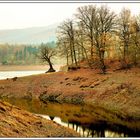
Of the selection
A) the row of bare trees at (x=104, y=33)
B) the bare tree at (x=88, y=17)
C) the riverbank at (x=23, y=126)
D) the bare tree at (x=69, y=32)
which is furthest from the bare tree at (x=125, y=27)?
the riverbank at (x=23, y=126)

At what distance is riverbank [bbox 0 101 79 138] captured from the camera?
30.9 m

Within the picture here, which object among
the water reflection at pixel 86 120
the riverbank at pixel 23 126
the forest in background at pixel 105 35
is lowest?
the water reflection at pixel 86 120

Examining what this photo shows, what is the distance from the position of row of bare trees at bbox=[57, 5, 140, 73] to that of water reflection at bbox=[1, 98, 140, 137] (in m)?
16.5

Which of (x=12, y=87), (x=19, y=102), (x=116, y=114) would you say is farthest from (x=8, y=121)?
(x=12, y=87)

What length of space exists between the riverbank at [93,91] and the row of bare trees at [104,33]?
154 inches

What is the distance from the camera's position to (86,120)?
Result: 4669 centimetres

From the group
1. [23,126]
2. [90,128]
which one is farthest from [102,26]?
[23,126]

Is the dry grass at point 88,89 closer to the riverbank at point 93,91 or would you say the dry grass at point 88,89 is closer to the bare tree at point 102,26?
the riverbank at point 93,91

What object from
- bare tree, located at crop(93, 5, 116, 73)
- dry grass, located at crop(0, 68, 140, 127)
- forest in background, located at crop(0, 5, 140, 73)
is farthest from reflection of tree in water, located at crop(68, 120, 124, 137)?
bare tree, located at crop(93, 5, 116, 73)

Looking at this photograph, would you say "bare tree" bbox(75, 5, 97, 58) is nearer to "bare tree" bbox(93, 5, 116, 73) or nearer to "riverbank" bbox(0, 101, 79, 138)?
"bare tree" bbox(93, 5, 116, 73)

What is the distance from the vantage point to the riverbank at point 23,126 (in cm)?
3085

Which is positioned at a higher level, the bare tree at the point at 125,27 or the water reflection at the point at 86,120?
the bare tree at the point at 125,27

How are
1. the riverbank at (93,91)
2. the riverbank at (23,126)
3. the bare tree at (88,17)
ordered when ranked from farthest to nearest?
1. the bare tree at (88,17)
2. the riverbank at (93,91)
3. the riverbank at (23,126)

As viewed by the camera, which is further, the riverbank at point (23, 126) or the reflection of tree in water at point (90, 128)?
the reflection of tree in water at point (90, 128)
